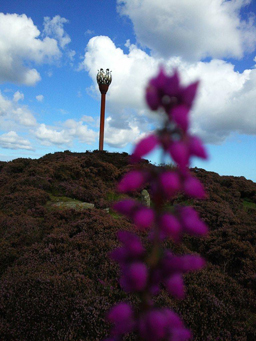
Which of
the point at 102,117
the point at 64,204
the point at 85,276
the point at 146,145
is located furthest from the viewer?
the point at 102,117

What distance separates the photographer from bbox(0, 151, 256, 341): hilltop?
3672mm

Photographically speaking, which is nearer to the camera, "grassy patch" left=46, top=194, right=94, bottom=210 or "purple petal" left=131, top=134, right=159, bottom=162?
"purple petal" left=131, top=134, right=159, bottom=162

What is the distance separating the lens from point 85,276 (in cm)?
463

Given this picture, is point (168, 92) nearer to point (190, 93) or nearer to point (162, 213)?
point (190, 93)

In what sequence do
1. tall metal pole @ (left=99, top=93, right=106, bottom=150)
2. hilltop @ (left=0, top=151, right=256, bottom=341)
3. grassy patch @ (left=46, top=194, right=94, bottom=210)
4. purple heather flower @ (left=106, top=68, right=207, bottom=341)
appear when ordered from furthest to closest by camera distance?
1. tall metal pole @ (left=99, top=93, right=106, bottom=150)
2. grassy patch @ (left=46, top=194, right=94, bottom=210)
3. hilltop @ (left=0, top=151, right=256, bottom=341)
4. purple heather flower @ (left=106, top=68, right=207, bottom=341)

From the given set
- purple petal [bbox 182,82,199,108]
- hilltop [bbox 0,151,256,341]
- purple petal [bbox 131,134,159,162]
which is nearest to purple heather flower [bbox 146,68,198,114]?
purple petal [bbox 182,82,199,108]

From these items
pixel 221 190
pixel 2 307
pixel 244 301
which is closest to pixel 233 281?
pixel 244 301

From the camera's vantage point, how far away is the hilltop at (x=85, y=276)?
367 centimetres

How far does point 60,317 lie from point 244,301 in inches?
123

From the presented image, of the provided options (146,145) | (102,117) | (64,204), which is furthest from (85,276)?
(102,117)

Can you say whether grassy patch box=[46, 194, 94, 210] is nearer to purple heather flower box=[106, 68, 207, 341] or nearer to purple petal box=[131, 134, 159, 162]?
Answer: purple heather flower box=[106, 68, 207, 341]

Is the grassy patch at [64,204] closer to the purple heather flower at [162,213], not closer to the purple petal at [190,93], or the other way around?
the purple heather flower at [162,213]

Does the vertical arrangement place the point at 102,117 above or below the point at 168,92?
above

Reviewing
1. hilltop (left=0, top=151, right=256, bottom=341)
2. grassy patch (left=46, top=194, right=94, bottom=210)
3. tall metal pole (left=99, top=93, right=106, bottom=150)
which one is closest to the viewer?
hilltop (left=0, top=151, right=256, bottom=341)
